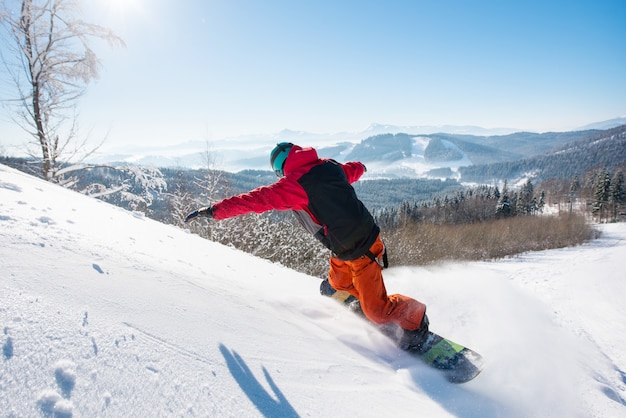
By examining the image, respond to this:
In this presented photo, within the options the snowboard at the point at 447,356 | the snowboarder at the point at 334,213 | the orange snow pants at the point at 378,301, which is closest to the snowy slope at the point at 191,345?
the snowboard at the point at 447,356

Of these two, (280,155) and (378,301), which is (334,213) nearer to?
(280,155)

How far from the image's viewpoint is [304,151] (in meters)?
2.86

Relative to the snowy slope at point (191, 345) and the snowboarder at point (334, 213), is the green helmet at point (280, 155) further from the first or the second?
the snowy slope at point (191, 345)

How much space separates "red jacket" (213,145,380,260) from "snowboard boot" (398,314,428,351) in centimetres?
86

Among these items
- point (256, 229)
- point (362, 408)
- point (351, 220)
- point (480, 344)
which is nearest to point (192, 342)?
point (362, 408)

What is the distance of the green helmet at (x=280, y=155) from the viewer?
9.75 feet

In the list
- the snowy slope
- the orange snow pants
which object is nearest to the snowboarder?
the orange snow pants

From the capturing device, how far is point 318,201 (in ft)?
9.20

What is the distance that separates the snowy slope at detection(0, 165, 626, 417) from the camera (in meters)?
1.08

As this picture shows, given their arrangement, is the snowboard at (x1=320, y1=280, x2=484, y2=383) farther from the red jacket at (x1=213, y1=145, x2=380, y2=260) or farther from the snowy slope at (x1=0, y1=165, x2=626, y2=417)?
the red jacket at (x1=213, y1=145, x2=380, y2=260)

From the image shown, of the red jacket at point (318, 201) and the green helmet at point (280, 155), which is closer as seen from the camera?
the red jacket at point (318, 201)

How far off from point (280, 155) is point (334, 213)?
2.66ft

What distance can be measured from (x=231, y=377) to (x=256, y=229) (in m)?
13.5

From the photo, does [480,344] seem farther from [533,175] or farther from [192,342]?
[533,175]
